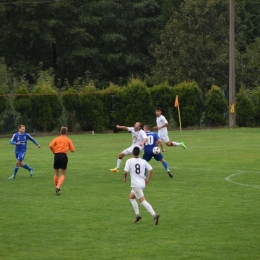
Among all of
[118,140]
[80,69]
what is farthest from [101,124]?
[80,69]

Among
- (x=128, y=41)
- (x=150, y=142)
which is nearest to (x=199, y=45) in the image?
(x=128, y=41)

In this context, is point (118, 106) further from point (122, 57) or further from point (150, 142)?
point (150, 142)

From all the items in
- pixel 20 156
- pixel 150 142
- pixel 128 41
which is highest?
pixel 128 41

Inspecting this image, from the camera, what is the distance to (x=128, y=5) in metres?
77.8

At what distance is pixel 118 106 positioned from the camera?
173ft

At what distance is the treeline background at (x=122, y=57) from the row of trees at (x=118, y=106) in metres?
0.07

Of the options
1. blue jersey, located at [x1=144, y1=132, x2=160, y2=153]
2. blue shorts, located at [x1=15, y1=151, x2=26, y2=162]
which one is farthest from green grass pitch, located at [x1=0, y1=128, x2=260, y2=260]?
blue jersey, located at [x1=144, y1=132, x2=160, y2=153]

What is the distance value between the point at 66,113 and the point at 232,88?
1165 cm

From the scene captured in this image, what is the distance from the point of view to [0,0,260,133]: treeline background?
5225cm

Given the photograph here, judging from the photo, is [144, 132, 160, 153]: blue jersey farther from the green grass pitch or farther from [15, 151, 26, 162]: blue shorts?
[15, 151, 26, 162]: blue shorts

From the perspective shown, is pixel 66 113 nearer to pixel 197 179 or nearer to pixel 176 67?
pixel 176 67

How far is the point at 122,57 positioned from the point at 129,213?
6118 cm

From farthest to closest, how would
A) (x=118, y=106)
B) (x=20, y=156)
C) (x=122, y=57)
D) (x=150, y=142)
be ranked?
(x=122, y=57) → (x=118, y=106) → (x=20, y=156) → (x=150, y=142)

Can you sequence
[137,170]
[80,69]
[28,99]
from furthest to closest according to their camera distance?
[80,69] < [28,99] < [137,170]
